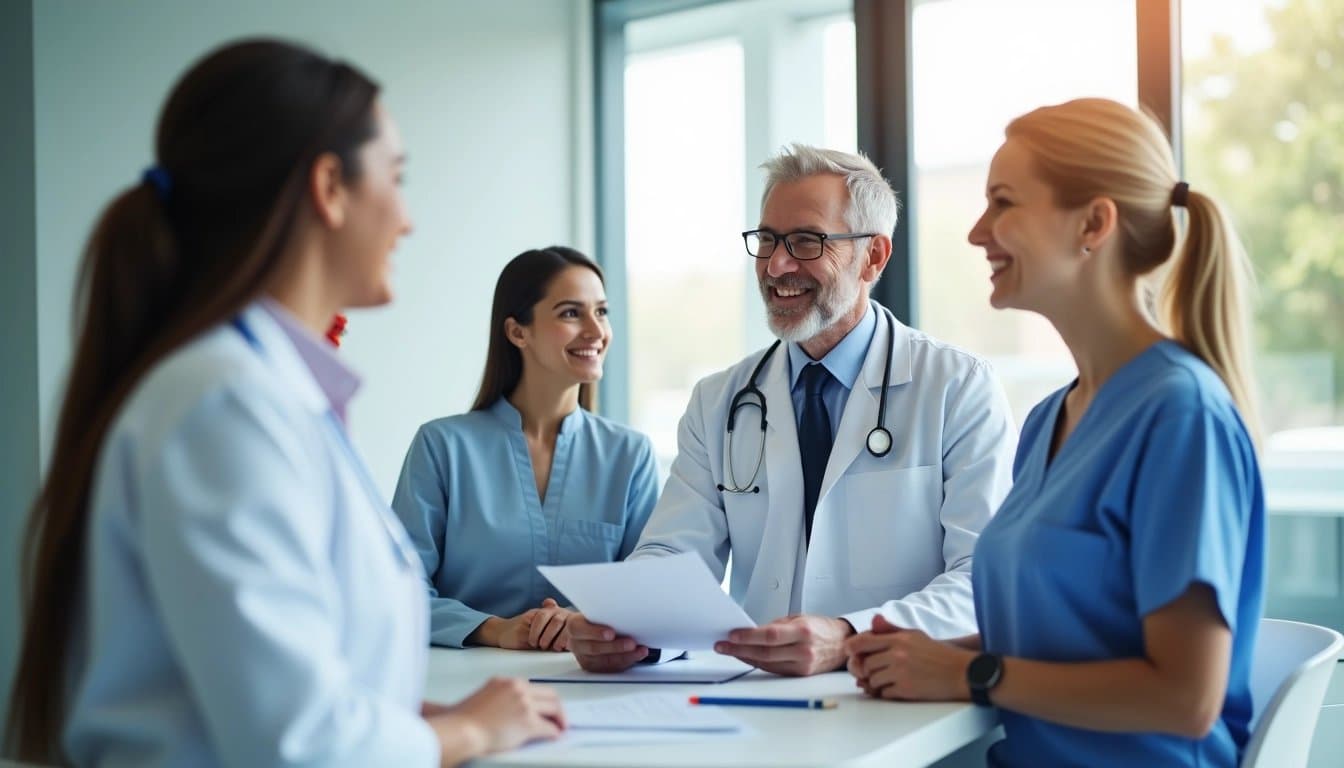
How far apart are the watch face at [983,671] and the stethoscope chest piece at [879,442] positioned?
73cm

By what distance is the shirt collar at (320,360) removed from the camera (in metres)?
1.13

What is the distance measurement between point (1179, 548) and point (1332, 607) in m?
1.90

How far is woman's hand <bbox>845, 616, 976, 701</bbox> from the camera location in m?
1.52

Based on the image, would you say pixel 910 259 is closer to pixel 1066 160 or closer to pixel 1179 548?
pixel 1066 160

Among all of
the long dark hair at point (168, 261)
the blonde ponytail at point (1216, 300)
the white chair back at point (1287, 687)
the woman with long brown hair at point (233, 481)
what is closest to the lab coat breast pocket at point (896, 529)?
the white chair back at point (1287, 687)

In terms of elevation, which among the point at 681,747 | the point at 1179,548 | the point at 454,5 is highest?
the point at 454,5

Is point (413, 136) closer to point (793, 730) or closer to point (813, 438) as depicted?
point (813, 438)

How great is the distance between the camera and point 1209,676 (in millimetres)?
1343

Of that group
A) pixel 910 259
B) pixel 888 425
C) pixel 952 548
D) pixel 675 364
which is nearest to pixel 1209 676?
pixel 952 548

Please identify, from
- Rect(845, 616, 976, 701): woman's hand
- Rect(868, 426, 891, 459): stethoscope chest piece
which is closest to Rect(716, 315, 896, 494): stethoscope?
Rect(868, 426, 891, 459): stethoscope chest piece

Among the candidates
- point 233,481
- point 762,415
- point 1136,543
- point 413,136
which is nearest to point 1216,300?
point 1136,543

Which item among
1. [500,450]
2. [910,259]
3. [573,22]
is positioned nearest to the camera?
[500,450]

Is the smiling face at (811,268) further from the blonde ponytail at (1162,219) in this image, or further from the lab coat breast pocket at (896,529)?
the blonde ponytail at (1162,219)

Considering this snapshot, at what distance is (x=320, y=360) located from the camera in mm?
1172
